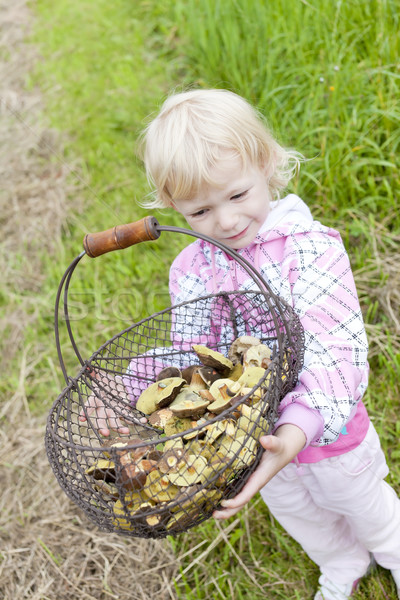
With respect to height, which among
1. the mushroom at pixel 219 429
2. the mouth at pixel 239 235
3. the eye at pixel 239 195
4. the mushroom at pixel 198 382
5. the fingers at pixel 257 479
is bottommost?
the mushroom at pixel 198 382

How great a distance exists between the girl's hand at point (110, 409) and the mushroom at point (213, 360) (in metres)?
0.16

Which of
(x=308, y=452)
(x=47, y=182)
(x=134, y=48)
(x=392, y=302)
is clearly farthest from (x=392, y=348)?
(x=134, y=48)

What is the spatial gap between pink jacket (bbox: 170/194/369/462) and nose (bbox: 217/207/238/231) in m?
0.09

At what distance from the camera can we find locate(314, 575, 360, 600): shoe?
131cm

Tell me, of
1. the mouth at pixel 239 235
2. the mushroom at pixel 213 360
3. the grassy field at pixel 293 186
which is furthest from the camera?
the grassy field at pixel 293 186

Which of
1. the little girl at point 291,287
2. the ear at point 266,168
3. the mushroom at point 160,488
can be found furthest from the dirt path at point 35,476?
the ear at point 266,168

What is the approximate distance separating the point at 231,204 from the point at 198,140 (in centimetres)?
13

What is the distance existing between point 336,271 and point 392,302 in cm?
76

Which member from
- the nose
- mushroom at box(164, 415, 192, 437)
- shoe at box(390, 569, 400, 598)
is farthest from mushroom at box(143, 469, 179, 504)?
shoe at box(390, 569, 400, 598)

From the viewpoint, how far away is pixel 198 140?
104 cm

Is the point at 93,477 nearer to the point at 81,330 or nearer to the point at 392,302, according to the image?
the point at 392,302

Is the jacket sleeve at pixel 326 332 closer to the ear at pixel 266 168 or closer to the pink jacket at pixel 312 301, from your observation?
the pink jacket at pixel 312 301

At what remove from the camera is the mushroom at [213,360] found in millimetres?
991

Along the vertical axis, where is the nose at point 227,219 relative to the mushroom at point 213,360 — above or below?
above
